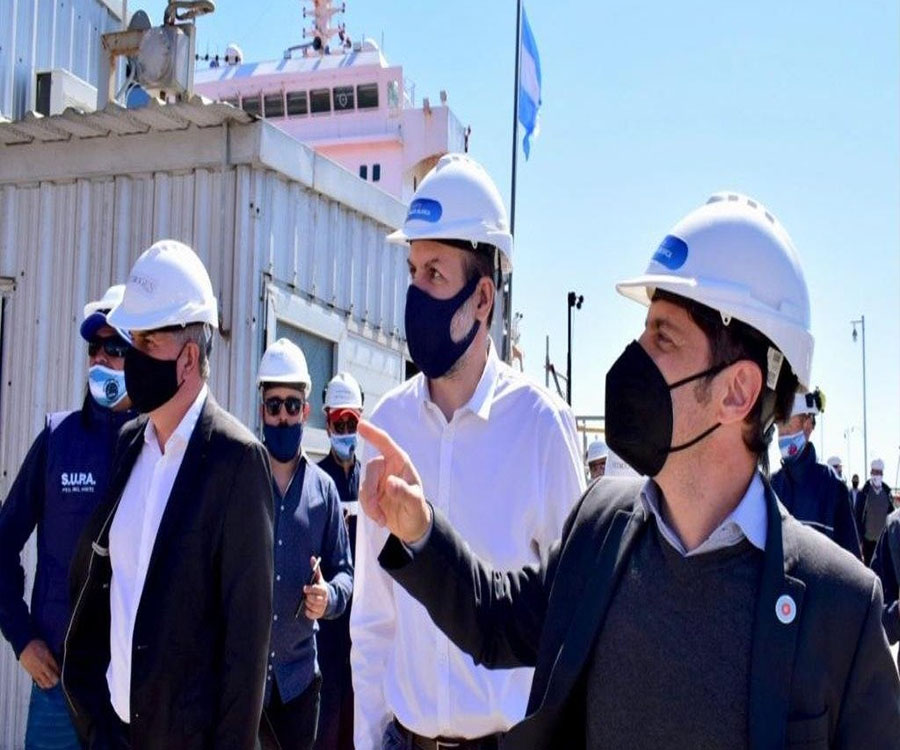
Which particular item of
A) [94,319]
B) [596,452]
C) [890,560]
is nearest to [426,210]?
[94,319]

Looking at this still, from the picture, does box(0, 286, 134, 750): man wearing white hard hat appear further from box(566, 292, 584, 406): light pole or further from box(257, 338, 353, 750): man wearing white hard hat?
box(566, 292, 584, 406): light pole

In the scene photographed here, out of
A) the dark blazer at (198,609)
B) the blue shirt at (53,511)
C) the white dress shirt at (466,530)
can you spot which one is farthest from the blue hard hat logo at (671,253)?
the blue shirt at (53,511)

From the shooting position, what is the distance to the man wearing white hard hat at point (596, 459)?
15.1 m

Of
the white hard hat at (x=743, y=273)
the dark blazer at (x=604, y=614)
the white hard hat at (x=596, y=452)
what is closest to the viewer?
the dark blazer at (x=604, y=614)

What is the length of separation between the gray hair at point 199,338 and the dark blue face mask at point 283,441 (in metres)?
1.71

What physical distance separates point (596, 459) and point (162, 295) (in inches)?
455

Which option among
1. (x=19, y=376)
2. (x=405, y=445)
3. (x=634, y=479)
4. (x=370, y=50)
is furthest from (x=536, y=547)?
(x=370, y=50)

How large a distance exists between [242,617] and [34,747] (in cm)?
185

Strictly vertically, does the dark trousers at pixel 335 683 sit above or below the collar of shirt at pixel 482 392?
below

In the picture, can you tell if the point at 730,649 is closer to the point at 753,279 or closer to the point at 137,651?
the point at 753,279

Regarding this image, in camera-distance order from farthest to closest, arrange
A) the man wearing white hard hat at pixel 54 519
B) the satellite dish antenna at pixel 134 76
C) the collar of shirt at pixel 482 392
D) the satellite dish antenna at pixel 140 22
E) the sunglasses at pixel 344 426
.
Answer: the satellite dish antenna at pixel 140 22 < the satellite dish antenna at pixel 134 76 < the sunglasses at pixel 344 426 < the man wearing white hard hat at pixel 54 519 < the collar of shirt at pixel 482 392

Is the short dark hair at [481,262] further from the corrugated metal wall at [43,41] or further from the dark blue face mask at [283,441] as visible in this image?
the corrugated metal wall at [43,41]

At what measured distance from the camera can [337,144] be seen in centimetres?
2936

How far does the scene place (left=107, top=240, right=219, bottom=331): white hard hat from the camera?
164 inches
